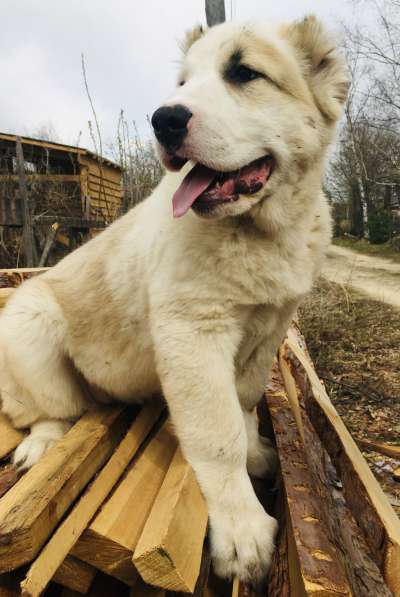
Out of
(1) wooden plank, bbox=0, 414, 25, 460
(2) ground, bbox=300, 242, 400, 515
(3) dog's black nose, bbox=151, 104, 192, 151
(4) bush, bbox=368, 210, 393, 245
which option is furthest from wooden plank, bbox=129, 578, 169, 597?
(4) bush, bbox=368, 210, 393, 245

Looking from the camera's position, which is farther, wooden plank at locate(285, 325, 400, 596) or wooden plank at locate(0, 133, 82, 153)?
wooden plank at locate(0, 133, 82, 153)

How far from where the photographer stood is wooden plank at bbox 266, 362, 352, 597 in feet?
4.24

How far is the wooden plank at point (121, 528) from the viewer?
144cm

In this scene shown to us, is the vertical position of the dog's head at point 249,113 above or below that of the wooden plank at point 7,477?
above

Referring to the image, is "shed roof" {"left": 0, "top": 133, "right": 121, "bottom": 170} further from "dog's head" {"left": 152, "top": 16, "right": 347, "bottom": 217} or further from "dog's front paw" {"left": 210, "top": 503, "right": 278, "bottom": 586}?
"dog's front paw" {"left": 210, "top": 503, "right": 278, "bottom": 586}

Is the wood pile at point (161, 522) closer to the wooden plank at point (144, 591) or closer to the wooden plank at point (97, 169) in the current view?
the wooden plank at point (144, 591)

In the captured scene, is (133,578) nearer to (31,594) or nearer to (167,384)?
(31,594)

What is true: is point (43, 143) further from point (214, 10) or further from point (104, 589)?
point (104, 589)

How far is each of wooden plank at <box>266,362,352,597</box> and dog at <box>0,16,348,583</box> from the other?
0.18 metres

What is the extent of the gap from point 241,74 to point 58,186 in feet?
36.5

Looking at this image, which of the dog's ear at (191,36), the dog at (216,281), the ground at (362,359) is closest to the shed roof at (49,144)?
the ground at (362,359)

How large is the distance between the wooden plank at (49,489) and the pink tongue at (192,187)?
1.07m

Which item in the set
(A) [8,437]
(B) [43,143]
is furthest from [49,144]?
(A) [8,437]

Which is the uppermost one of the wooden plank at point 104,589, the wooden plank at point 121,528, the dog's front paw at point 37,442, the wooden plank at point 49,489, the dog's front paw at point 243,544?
the wooden plank at point 49,489
